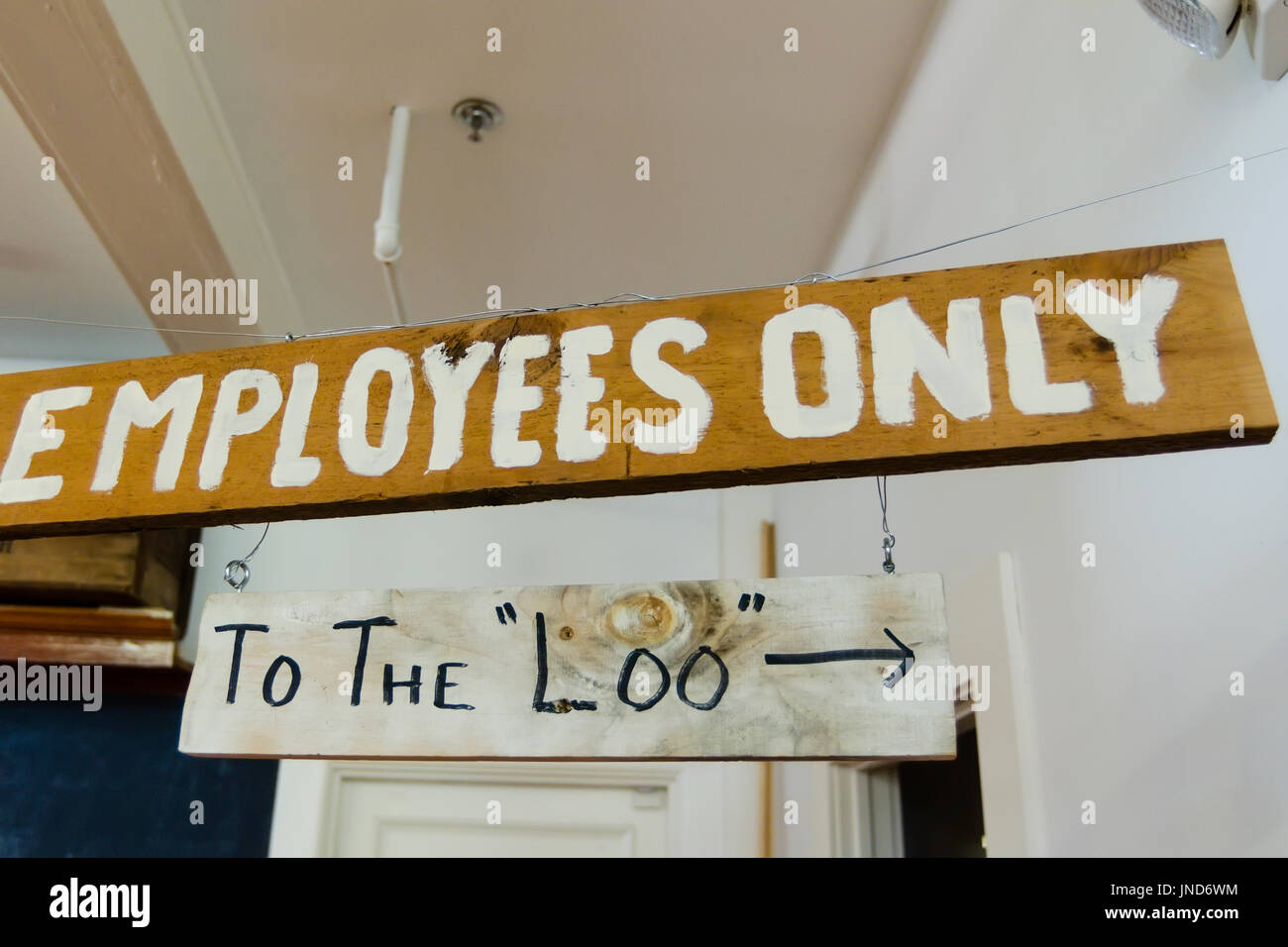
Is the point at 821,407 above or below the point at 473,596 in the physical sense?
above

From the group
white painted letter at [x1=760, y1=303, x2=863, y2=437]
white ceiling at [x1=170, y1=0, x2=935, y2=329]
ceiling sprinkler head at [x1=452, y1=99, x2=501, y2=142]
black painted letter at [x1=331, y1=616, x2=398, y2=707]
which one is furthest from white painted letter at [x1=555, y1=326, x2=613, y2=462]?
ceiling sprinkler head at [x1=452, y1=99, x2=501, y2=142]

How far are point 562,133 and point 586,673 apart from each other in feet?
5.15

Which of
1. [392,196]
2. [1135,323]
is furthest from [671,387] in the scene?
[392,196]

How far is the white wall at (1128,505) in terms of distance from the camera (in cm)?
98

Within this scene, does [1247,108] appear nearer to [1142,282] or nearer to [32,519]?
[1142,282]

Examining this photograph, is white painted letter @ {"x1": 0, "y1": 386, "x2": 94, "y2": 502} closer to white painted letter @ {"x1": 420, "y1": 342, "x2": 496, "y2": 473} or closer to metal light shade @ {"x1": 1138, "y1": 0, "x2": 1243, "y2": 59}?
white painted letter @ {"x1": 420, "y1": 342, "x2": 496, "y2": 473}

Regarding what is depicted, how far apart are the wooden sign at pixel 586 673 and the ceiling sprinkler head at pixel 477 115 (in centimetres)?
142

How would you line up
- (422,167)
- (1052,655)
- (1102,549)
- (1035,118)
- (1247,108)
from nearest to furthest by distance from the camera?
(1247,108) < (1102,549) < (1052,655) < (1035,118) < (422,167)

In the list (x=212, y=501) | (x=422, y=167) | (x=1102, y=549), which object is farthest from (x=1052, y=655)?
(x=422, y=167)

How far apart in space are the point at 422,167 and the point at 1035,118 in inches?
50.5

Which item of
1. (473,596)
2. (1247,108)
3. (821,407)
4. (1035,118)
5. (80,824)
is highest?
(1035,118)

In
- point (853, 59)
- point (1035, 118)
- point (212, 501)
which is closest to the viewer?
point (212, 501)

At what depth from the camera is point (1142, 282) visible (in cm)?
72

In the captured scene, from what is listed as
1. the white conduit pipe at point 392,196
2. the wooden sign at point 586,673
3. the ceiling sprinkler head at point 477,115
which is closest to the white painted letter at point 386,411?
the wooden sign at point 586,673
